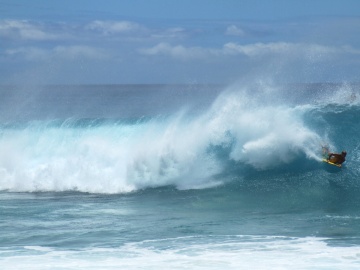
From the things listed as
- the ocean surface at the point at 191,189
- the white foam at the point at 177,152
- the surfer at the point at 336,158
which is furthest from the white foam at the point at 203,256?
the white foam at the point at 177,152

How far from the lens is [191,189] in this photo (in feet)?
63.9

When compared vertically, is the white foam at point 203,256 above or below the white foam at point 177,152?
below

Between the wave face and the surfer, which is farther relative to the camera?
the wave face

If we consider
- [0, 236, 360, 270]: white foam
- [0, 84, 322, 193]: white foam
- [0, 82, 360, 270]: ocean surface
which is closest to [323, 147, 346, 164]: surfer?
[0, 82, 360, 270]: ocean surface

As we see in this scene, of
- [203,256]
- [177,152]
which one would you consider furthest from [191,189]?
[203,256]

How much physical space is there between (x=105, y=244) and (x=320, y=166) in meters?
8.35

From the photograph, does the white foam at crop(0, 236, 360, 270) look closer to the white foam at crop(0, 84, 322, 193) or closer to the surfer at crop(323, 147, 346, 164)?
the surfer at crop(323, 147, 346, 164)

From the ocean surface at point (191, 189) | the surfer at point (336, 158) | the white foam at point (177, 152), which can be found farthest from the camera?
the white foam at point (177, 152)

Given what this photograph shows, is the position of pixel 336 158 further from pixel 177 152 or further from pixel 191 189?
pixel 177 152

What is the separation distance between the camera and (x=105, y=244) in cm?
1359

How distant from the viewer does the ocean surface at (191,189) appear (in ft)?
41.9

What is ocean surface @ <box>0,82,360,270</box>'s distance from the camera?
41.9 feet

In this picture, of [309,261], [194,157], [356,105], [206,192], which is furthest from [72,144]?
[309,261]

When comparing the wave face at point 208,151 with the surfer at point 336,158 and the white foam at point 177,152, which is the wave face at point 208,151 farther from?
the surfer at point 336,158
